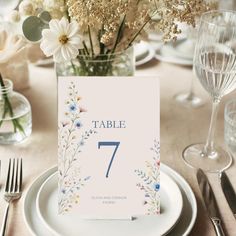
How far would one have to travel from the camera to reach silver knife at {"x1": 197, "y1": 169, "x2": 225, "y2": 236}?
2.25 ft

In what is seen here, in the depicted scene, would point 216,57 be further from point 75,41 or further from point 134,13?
point 75,41

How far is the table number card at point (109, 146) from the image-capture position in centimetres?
64

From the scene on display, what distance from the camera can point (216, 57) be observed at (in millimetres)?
870

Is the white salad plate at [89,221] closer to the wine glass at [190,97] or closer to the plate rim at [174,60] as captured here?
the wine glass at [190,97]

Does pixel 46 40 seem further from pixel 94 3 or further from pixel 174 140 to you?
pixel 174 140

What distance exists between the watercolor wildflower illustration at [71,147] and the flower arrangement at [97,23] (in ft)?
0.43

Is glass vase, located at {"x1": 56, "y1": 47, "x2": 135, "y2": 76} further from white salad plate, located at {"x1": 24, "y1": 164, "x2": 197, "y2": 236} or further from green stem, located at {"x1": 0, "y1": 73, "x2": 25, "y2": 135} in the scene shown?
white salad plate, located at {"x1": 24, "y1": 164, "x2": 197, "y2": 236}

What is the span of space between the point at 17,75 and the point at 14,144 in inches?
9.4

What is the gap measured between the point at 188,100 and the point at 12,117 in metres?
0.44

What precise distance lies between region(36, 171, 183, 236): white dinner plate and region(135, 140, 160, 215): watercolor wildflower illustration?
26mm

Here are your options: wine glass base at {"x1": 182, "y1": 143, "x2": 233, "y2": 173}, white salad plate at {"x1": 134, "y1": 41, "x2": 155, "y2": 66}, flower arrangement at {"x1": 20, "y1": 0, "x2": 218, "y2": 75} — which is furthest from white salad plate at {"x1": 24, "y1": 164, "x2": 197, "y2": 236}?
white salad plate at {"x1": 134, "y1": 41, "x2": 155, "y2": 66}

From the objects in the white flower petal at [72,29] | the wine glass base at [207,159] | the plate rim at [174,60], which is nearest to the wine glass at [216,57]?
the wine glass base at [207,159]

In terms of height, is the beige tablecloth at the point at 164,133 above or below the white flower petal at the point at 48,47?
below

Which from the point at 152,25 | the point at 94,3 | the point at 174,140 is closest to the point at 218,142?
the point at 174,140
